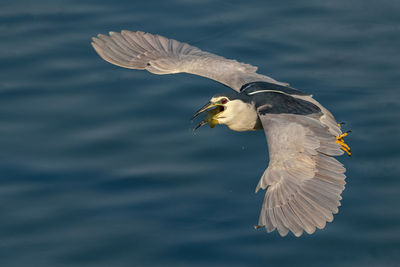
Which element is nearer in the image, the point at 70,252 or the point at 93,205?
the point at 70,252

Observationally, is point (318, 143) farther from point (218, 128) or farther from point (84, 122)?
point (84, 122)

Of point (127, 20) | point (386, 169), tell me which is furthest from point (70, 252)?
point (127, 20)

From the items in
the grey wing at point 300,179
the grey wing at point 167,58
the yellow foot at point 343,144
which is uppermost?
the grey wing at point 167,58

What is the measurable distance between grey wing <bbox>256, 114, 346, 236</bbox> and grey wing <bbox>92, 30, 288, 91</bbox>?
204cm

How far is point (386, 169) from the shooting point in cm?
1182

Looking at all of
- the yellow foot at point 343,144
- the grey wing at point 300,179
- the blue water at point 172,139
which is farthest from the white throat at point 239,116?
the yellow foot at point 343,144

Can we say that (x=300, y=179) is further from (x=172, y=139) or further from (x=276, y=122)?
(x=172, y=139)

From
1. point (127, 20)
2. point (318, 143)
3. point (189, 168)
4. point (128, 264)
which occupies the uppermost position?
point (127, 20)

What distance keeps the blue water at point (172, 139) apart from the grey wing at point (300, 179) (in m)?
1.19

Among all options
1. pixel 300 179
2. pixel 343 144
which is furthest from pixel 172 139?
pixel 300 179

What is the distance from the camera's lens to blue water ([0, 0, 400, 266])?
35.3ft

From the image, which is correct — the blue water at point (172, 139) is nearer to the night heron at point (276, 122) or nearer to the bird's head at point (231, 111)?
the bird's head at point (231, 111)

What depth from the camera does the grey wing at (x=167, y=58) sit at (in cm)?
1234

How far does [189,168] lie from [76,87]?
9.06 feet
